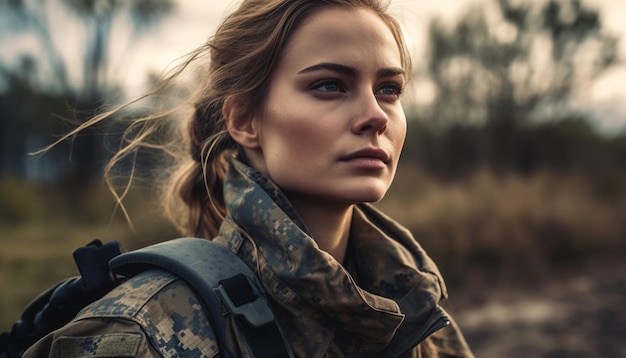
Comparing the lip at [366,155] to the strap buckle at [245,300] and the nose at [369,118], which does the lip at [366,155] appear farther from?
the strap buckle at [245,300]

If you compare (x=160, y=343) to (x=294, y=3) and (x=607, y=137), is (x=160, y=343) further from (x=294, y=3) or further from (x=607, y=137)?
(x=607, y=137)

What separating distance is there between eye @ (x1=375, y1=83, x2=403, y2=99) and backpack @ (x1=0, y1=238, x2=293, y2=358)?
0.68 metres

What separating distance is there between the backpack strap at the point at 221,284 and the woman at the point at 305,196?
0.03 metres

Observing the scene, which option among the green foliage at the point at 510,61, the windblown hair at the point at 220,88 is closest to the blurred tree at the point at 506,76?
the green foliage at the point at 510,61

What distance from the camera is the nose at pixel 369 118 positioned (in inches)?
73.0

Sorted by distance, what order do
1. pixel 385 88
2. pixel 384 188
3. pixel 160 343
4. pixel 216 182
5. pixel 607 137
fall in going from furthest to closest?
1. pixel 607 137
2. pixel 216 182
3. pixel 385 88
4. pixel 384 188
5. pixel 160 343

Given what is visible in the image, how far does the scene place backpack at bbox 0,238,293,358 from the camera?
1.61m

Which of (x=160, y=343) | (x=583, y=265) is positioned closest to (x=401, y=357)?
(x=160, y=343)

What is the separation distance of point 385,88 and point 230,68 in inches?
19.8

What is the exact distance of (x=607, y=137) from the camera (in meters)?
18.1

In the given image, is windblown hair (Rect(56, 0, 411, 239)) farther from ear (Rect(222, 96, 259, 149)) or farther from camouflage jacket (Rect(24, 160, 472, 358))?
camouflage jacket (Rect(24, 160, 472, 358))

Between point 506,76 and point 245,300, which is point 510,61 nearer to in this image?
point 506,76

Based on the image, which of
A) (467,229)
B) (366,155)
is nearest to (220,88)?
(366,155)

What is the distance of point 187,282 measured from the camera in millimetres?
1682
